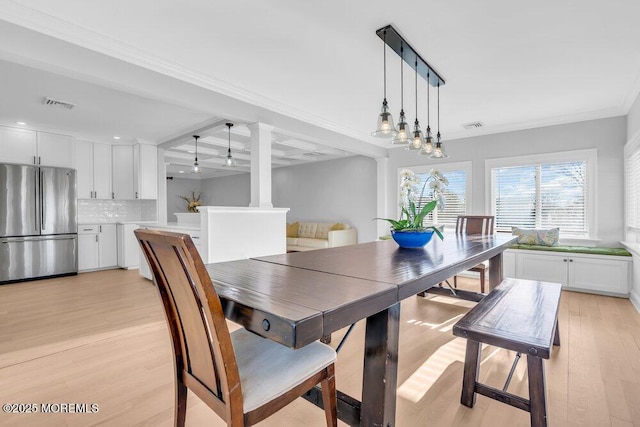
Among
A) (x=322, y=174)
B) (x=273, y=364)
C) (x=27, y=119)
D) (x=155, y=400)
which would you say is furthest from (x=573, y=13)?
(x=27, y=119)

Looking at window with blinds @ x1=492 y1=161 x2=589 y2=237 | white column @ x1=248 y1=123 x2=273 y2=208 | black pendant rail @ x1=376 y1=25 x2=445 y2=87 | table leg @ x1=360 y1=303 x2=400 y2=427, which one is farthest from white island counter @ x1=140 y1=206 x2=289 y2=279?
window with blinds @ x1=492 y1=161 x2=589 y2=237

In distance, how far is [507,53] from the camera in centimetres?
266

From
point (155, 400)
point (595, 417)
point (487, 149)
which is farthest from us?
point (487, 149)

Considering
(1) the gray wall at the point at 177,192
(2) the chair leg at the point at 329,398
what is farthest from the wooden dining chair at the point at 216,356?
(1) the gray wall at the point at 177,192

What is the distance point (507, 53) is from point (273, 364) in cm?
310

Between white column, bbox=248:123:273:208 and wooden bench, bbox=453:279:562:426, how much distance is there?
2.69 meters

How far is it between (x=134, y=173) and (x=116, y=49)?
4026 mm

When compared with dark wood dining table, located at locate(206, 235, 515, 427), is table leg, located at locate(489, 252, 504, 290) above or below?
below

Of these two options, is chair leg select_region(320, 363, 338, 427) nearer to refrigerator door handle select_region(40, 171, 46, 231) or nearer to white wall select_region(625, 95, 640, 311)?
white wall select_region(625, 95, 640, 311)

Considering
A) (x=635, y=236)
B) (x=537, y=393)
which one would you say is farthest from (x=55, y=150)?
(x=635, y=236)

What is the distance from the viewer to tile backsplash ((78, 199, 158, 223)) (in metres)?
5.93

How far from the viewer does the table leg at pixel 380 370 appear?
115cm

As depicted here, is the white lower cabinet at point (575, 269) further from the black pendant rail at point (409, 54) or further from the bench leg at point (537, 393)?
the bench leg at point (537, 393)

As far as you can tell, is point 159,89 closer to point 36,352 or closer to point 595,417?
point 36,352
